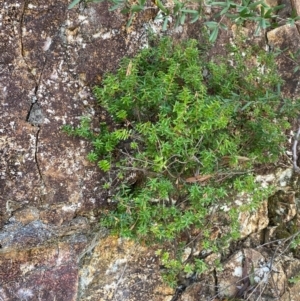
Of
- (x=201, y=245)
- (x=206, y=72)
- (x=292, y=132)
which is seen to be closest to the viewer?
(x=206, y=72)

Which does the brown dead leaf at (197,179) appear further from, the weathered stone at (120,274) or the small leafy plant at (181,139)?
the weathered stone at (120,274)

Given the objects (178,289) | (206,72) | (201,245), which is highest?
(206,72)

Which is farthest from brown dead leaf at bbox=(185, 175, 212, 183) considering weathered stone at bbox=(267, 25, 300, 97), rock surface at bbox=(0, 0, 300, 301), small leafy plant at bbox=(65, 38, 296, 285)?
weathered stone at bbox=(267, 25, 300, 97)

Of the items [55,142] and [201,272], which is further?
[201,272]

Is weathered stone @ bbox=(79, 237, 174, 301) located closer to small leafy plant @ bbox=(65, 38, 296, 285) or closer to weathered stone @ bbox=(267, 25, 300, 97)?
small leafy plant @ bbox=(65, 38, 296, 285)

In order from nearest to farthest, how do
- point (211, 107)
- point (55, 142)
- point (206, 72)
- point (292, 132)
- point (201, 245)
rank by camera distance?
point (211, 107) → point (55, 142) → point (206, 72) → point (201, 245) → point (292, 132)

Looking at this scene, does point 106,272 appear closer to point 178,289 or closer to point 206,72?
point 178,289

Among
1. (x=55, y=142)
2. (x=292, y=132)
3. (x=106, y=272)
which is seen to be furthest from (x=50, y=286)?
(x=292, y=132)
